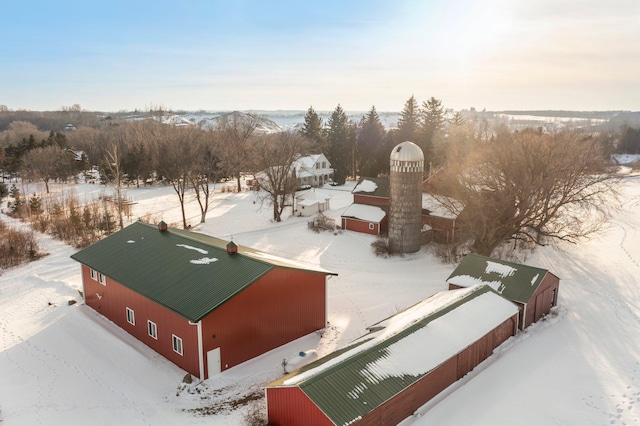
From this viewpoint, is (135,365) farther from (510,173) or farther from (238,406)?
(510,173)

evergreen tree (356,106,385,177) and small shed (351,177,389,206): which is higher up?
evergreen tree (356,106,385,177)

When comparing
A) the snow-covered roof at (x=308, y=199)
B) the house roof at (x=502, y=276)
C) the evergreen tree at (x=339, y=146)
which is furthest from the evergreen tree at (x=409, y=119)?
the house roof at (x=502, y=276)

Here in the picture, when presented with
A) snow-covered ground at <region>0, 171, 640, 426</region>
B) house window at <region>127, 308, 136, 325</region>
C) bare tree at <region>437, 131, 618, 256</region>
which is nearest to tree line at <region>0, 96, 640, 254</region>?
bare tree at <region>437, 131, 618, 256</region>

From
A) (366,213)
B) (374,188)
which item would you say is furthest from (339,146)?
(366,213)

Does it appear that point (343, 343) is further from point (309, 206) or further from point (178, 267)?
point (309, 206)

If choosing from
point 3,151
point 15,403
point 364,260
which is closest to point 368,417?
point 15,403

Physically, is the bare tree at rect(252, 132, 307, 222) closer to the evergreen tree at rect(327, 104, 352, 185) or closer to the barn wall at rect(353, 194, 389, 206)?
the barn wall at rect(353, 194, 389, 206)
